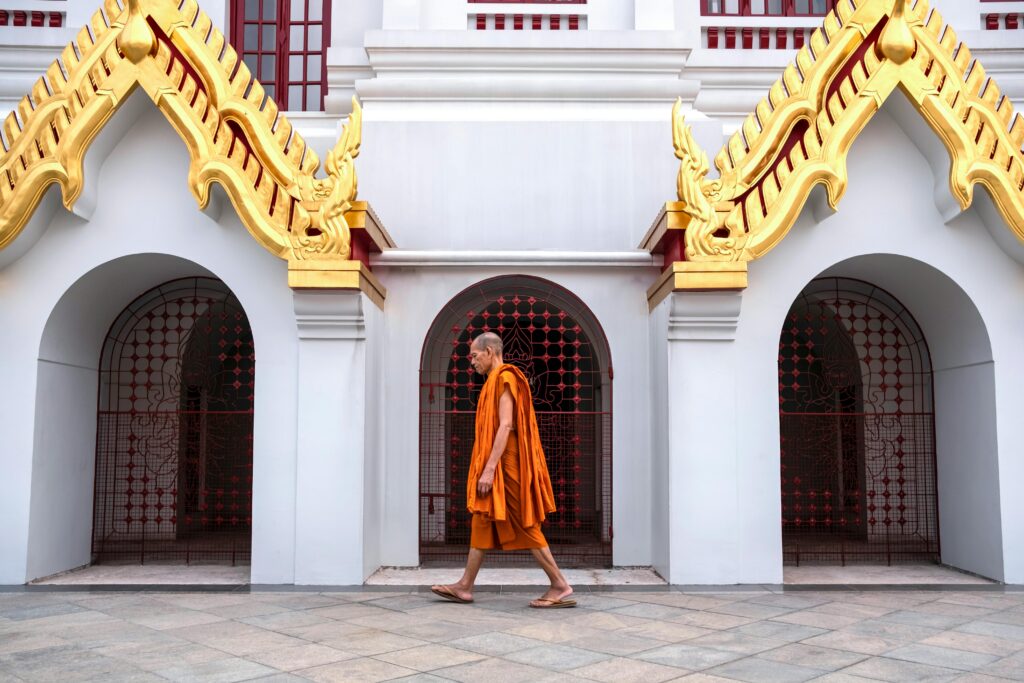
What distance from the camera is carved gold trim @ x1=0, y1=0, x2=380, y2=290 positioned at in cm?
689

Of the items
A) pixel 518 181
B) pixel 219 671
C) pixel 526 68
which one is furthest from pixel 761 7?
pixel 219 671

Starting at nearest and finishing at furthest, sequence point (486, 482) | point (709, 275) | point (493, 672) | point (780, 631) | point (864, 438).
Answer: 1. point (493, 672)
2. point (780, 631)
3. point (486, 482)
4. point (709, 275)
5. point (864, 438)

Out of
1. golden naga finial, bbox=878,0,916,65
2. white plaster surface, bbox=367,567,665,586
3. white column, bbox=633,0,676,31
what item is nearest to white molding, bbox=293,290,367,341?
white plaster surface, bbox=367,567,665,586

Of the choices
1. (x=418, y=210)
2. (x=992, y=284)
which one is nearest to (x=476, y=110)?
(x=418, y=210)

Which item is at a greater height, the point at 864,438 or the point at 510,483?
the point at 864,438

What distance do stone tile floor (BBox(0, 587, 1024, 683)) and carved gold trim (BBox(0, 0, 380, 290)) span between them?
105 inches

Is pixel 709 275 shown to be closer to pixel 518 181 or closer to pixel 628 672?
pixel 518 181

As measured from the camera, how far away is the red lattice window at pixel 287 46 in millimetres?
9531

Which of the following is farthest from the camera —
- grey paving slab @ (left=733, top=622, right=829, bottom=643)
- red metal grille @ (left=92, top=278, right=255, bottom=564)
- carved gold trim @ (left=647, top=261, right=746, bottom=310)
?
red metal grille @ (left=92, top=278, right=255, bottom=564)

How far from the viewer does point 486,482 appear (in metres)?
5.81

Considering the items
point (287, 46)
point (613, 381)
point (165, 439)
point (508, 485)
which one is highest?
point (287, 46)

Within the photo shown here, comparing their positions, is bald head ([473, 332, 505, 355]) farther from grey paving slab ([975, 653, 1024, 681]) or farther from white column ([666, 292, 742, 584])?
grey paving slab ([975, 653, 1024, 681])

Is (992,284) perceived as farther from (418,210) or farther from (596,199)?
(418,210)

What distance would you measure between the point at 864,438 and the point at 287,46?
7213mm
